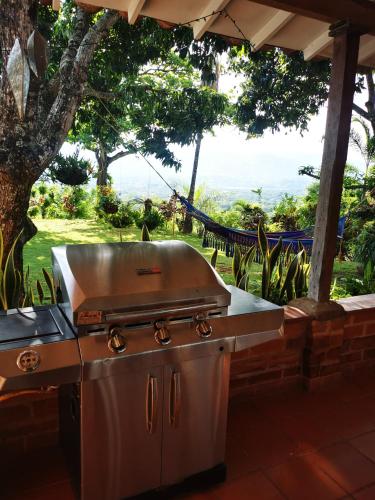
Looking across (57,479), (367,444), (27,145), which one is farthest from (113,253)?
(27,145)

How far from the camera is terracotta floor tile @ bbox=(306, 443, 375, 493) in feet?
5.01

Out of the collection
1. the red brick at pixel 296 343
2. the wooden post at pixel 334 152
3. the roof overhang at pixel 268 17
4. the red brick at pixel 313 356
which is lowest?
the red brick at pixel 313 356

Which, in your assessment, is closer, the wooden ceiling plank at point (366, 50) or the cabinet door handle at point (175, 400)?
the cabinet door handle at point (175, 400)

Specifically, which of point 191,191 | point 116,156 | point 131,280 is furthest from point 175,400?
point 116,156

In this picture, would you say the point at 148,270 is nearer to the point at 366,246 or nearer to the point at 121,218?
the point at 366,246

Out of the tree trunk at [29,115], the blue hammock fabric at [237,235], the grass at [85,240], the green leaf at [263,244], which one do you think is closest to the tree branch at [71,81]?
the tree trunk at [29,115]

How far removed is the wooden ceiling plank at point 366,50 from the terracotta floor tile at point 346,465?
2.13 m

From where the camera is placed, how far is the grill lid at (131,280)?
3.72 ft

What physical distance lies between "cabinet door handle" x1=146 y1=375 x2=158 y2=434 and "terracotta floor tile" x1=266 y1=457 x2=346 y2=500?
63cm

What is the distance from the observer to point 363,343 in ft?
8.00

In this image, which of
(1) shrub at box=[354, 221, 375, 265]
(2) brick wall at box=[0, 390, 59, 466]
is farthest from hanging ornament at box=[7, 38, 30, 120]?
(1) shrub at box=[354, 221, 375, 265]

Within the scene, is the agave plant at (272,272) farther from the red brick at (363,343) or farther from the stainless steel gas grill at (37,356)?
the stainless steel gas grill at (37,356)

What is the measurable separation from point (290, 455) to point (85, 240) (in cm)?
609

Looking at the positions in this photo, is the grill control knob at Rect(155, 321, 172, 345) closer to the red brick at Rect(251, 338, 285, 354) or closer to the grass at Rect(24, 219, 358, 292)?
the red brick at Rect(251, 338, 285, 354)
